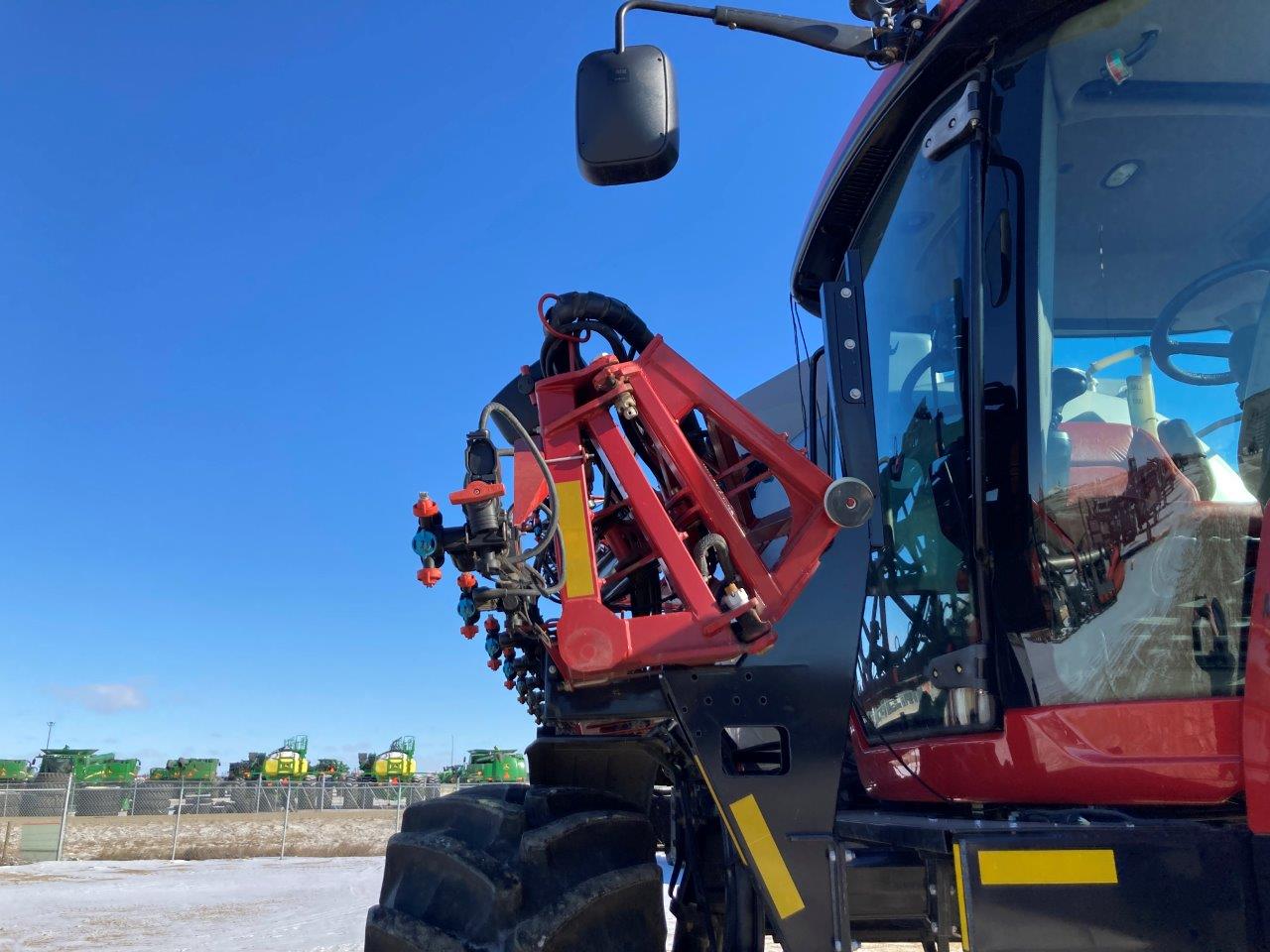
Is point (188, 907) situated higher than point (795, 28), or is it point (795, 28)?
point (795, 28)

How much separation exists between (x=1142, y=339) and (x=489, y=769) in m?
39.1

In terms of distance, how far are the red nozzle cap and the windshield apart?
131cm

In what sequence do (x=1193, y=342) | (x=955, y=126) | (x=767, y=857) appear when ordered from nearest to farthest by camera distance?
(x=1193, y=342) < (x=767, y=857) < (x=955, y=126)

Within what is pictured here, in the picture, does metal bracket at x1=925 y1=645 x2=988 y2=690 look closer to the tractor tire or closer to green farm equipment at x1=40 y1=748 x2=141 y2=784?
the tractor tire

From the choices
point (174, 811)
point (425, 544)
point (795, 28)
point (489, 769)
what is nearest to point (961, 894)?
point (425, 544)

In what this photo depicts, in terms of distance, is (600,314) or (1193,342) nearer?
(1193,342)

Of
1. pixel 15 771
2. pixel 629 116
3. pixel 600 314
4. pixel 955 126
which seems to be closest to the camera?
pixel 629 116

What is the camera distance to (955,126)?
2.50 meters

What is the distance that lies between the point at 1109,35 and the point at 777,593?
158 centimetres

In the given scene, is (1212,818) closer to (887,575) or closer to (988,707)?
(988,707)

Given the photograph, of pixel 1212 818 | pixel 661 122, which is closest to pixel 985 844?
pixel 1212 818

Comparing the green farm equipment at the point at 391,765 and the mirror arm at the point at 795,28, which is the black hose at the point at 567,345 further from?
the green farm equipment at the point at 391,765

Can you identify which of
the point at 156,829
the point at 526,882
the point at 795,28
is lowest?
the point at 156,829

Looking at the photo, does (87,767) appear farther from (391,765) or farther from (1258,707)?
(1258,707)
